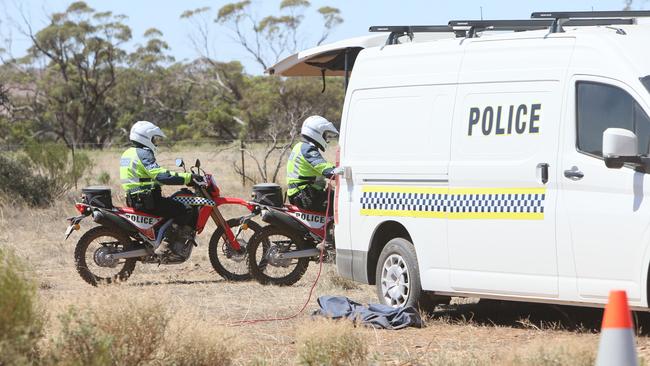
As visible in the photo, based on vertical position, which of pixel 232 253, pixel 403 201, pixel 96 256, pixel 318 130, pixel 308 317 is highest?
pixel 318 130

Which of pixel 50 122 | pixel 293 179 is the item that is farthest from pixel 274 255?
pixel 50 122

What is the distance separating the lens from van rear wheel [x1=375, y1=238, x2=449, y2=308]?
33.9ft

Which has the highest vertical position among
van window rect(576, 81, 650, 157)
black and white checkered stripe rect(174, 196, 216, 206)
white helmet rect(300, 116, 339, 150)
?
van window rect(576, 81, 650, 157)

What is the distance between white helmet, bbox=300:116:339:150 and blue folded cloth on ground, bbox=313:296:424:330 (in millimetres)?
3402

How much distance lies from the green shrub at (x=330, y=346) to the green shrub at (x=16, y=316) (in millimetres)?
1625

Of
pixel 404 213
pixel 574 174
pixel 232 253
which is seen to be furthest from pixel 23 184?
pixel 574 174

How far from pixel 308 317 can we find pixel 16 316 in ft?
13.7

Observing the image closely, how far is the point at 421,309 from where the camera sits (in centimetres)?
1035

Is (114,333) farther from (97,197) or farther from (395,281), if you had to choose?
(97,197)

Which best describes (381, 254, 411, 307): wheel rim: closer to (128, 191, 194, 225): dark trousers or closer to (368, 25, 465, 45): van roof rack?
(368, 25, 465, 45): van roof rack

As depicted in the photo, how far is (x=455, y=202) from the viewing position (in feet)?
32.1

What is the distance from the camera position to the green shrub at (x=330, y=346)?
294 inches

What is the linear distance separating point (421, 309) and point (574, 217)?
1929mm

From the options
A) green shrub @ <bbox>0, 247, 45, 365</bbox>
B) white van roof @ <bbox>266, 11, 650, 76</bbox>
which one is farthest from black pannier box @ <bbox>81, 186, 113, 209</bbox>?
green shrub @ <bbox>0, 247, 45, 365</bbox>
